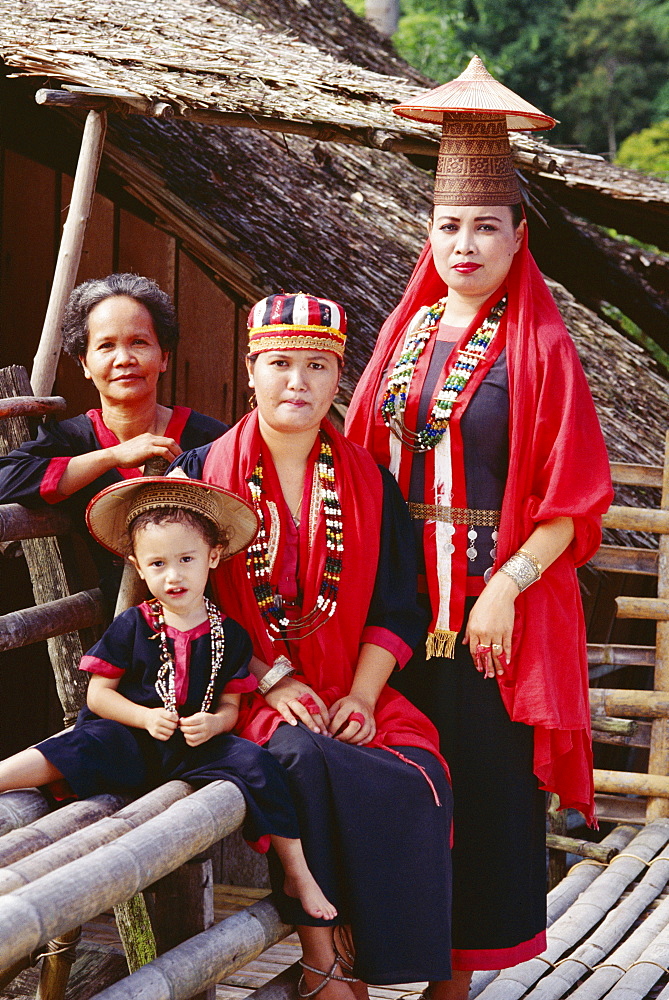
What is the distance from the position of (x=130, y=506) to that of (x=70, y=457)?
0.52 meters

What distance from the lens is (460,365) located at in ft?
9.80

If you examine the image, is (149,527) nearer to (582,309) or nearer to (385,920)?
(385,920)

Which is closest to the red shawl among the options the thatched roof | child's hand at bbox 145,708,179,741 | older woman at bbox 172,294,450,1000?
older woman at bbox 172,294,450,1000

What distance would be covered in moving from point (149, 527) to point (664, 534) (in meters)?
3.26

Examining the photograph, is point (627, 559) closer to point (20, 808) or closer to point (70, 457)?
point (70, 457)

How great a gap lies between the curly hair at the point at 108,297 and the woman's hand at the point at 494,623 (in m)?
1.12

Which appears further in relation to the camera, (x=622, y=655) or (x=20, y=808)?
(x=622, y=655)

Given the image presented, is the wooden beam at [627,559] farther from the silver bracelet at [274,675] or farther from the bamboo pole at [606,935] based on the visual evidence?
the silver bracelet at [274,675]

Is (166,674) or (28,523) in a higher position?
(28,523)

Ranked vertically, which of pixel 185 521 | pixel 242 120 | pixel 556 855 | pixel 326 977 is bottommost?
pixel 556 855

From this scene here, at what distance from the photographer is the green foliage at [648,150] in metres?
21.9

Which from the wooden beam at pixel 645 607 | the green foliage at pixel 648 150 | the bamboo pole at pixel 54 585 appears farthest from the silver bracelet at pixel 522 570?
the green foliage at pixel 648 150

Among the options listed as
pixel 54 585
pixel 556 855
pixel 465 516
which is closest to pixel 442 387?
pixel 465 516

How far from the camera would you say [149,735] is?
268cm
